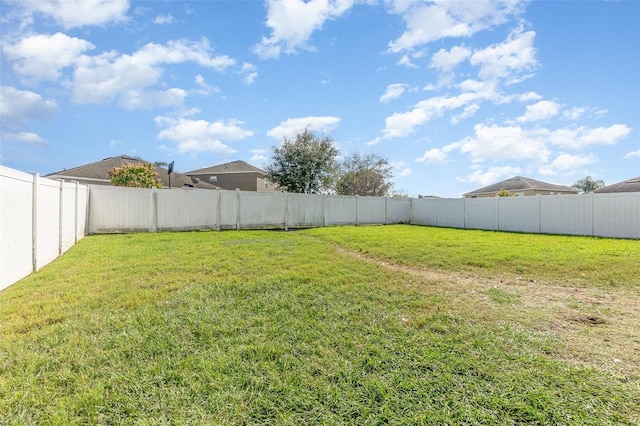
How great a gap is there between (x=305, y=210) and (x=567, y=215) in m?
11.2

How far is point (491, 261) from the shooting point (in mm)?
6371

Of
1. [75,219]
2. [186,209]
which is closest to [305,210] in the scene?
[186,209]

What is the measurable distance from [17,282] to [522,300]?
7232 millimetres

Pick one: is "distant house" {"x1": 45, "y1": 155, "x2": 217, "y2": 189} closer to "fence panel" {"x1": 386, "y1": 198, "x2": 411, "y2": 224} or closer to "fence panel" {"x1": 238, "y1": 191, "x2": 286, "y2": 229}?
"fence panel" {"x1": 238, "y1": 191, "x2": 286, "y2": 229}

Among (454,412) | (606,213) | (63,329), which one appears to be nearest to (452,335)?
(454,412)

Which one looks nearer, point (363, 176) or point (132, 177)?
point (132, 177)

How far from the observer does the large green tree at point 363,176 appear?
91.5ft

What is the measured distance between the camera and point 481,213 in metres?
15.0

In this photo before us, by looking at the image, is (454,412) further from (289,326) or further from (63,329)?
(63,329)

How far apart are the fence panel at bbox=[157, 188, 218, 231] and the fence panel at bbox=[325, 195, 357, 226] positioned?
571cm

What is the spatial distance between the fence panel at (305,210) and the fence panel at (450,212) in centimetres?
719

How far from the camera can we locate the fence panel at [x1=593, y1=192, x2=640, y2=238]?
10.3 meters

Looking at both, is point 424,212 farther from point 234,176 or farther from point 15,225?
point 234,176

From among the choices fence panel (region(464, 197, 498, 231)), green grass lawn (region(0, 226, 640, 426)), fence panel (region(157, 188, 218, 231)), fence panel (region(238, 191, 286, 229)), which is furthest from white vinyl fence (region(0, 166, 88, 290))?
fence panel (region(464, 197, 498, 231))
